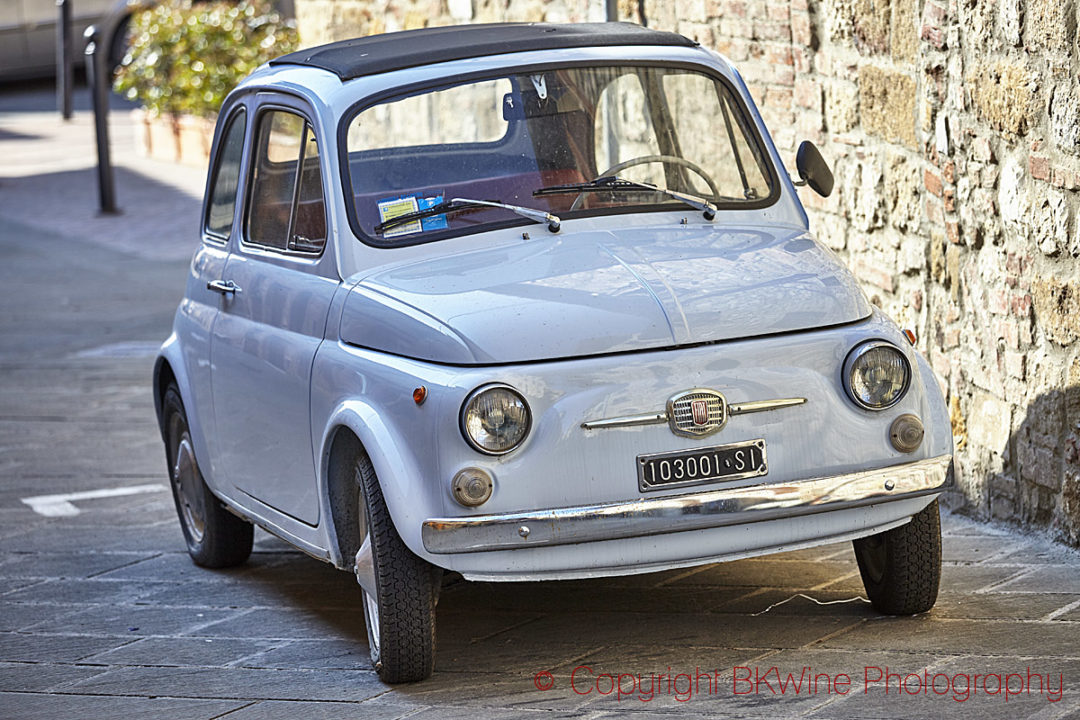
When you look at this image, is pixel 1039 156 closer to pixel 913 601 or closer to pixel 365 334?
pixel 913 601

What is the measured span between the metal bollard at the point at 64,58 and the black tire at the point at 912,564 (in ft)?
61.2

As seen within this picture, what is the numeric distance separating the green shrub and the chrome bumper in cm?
1485

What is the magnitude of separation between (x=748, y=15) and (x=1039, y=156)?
7.78 ft

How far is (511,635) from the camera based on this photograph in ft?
16.0

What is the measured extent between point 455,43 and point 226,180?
112cm

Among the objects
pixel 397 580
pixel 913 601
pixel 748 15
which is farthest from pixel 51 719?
pixel 748 15

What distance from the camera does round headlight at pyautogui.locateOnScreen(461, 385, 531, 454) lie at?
4121 mm

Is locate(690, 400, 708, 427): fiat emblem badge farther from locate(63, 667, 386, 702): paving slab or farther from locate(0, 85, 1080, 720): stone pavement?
locate(63, 667, 386, 702): paving slab

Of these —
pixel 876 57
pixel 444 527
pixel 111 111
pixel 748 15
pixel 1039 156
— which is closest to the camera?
pixel 444 527

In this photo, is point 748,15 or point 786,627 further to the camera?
point 748,15

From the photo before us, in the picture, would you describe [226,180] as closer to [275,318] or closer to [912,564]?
[275,318]

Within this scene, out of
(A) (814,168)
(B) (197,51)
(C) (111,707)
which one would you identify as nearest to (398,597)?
(C) (111,707)

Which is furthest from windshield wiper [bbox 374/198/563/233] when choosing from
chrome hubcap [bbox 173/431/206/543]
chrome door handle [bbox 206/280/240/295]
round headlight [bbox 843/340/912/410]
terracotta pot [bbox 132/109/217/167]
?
terracotta pot [bbox 132/109/217/167]

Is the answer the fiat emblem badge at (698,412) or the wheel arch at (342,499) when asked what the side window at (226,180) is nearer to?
the wheel arch at (342,499)
